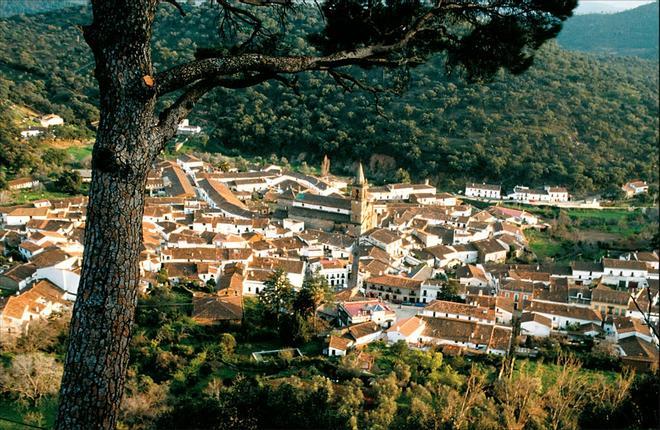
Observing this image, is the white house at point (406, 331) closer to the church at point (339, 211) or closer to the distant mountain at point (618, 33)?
the church at point (339, 211)

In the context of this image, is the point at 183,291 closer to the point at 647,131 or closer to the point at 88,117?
the point at 88,117

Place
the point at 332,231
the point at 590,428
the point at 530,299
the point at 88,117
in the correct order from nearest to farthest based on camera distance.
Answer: the point at 590,428 < the point at 530,299 < the point at 332,231 < the point at 88,117

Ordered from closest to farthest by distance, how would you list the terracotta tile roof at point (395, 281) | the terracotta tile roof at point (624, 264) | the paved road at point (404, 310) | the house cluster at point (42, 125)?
the paved road at point (404, 310), the terracotta tile roof at point (395, 281), the terracotta tile roof at point (624, 264), the house cluster at point (42, 125)

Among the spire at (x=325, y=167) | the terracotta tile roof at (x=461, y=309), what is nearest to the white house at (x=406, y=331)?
the terracotta tile roof at (x=461, y=309)

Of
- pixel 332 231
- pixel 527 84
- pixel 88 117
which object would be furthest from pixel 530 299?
pixel 527 84

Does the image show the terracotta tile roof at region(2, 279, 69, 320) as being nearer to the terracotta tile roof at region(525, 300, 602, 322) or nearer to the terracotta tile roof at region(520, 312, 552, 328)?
the terracotta tile roof at region(520, 312, 552, 328)

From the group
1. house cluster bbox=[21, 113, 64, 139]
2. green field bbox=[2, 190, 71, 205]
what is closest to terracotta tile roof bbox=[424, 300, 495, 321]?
green field bbox=[2, 190, 71, 205]

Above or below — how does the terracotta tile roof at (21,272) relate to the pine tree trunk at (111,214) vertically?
below
